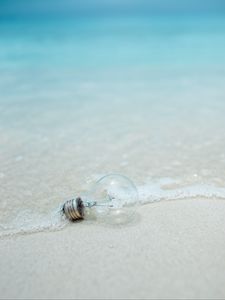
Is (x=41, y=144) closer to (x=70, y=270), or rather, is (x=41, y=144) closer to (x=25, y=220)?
(x=25, y=220)

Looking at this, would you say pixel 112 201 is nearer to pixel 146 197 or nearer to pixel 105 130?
pixel 146 197

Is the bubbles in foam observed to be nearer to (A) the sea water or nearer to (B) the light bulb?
(A) the sea water

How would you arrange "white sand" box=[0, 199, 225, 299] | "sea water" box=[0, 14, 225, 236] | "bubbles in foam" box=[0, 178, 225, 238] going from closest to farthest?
"white sand" box=[0, 199, 225, 299] → "bubbles in foam" box=[0, 178, 225, 238] → "sea water" box=[0, 14, 225, 236]

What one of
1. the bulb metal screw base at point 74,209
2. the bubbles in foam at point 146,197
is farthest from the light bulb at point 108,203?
the bubbles in foam at point 146,197

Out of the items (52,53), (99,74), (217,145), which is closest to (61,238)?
(217,145)

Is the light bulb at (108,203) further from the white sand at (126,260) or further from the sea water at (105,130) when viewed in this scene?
the sea water at (105,130)

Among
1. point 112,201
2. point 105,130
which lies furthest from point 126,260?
point 105,130

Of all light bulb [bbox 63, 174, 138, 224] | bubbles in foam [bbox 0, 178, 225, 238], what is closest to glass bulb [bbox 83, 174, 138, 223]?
light bulb [bbox 63, 174, 138, 224]
